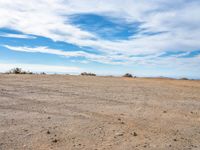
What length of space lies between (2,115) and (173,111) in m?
5.59

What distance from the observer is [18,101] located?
10.6 meters

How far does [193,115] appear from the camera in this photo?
370 inches

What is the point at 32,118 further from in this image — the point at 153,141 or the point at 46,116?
the point at 153,141

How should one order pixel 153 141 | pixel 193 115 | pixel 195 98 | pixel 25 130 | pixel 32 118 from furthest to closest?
pixel 195 98 → pixel 193 115 → pixel 32 118 → pixel 25 130 → pixel 153 141

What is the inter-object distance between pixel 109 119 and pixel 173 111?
9.14 ft

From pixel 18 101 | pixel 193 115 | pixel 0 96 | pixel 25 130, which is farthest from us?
pixel 0 96

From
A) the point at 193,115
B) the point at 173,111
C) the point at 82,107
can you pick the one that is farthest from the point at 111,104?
the point at 193,115

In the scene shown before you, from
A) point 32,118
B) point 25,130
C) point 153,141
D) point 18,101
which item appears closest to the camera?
point 153,141

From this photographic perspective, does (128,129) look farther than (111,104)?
No

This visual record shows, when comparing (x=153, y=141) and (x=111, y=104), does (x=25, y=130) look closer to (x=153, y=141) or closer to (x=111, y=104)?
(x=153, y=141)

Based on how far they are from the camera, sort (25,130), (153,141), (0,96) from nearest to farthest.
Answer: (153,141), (25,130), (0,96)

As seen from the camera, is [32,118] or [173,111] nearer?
[32,118]

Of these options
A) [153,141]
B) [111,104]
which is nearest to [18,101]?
[111,104]

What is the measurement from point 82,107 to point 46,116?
1839 mm
